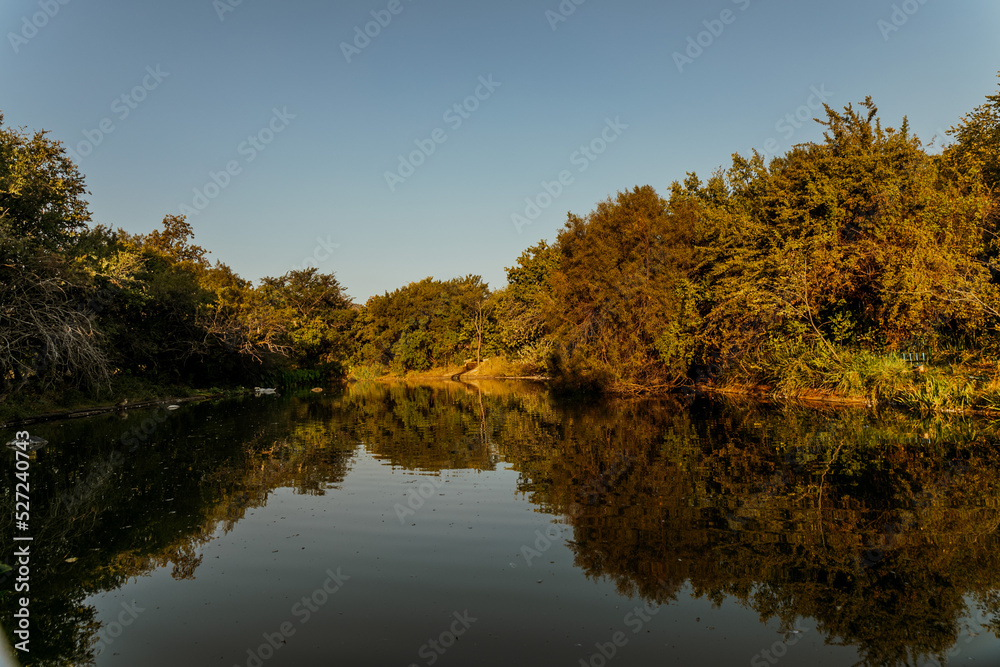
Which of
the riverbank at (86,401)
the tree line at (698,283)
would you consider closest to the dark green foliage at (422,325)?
the tree line at (698,283)

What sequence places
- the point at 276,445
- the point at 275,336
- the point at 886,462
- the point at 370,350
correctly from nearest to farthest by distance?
the point at 886,462, the point at 276,445, the point at 275,336, the point at 370,350

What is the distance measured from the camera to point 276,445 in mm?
17438

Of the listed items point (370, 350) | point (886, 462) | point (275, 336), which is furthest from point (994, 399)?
point (370, 350)

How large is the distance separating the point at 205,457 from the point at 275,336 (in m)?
30.6

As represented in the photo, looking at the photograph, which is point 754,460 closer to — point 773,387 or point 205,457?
point 205,457

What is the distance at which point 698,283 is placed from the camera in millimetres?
30969

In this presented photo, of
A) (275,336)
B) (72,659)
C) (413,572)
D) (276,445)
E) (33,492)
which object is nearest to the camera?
(72,659)

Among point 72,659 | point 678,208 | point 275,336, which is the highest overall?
point 678,208

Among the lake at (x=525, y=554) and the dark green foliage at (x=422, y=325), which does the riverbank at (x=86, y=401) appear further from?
the dark green foliage at (x=422, y=325)

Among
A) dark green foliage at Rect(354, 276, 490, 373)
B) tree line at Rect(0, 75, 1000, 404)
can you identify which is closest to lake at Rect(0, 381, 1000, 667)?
tree line at Rect(0, 75, 1000, 404)

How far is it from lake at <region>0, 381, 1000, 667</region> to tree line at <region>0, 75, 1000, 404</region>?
6966 millimetres

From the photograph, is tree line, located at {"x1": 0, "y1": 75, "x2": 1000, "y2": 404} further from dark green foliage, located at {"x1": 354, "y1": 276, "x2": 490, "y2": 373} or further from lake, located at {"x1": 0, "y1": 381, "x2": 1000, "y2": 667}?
dark green foliage, located at {"x1": 354, "y1": 276, "x2": 490, "y2": 373}

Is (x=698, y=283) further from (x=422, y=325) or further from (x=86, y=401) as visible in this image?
(x=422, y=325)

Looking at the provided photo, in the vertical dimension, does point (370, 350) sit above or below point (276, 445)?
above
